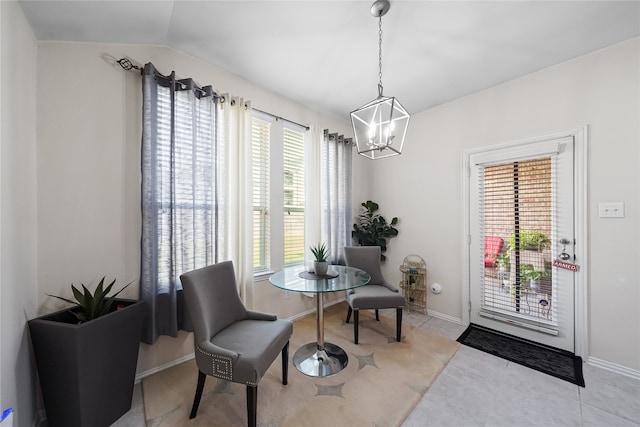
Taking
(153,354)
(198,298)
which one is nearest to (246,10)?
(198,298)

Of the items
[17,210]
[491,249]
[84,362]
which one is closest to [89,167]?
[17,210]

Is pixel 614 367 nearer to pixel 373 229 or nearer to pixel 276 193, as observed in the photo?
pixel 373 229

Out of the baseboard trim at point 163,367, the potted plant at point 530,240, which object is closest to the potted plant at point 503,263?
the potted plant at point 530,240

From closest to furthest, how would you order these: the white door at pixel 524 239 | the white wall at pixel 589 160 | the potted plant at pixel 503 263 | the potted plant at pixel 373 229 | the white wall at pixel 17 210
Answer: the white wall at pixel 17 210 → the white wall at pixel 589 160 → the white door at pixel 524 239 → the potted plant at pixel 503 263 → the potted plant at pixel 373 229

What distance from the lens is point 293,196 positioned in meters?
3.06

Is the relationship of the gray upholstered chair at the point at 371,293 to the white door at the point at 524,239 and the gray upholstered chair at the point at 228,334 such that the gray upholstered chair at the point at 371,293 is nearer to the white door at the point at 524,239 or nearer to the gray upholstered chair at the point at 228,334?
the gray upholstered chair at the point at 228,334

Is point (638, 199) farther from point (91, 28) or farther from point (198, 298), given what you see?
point (91, 28)

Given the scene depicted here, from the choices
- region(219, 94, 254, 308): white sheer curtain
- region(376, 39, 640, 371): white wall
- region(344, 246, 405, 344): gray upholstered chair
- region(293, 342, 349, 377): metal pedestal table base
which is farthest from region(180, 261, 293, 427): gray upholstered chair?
region(376, 39, 640, 371): white wall

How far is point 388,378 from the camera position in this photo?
1.91m

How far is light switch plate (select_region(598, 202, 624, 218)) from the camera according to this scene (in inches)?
78.4

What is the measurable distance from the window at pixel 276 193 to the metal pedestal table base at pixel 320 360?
953mm

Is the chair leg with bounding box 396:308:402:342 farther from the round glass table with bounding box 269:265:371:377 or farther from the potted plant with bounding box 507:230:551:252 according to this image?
the potted plant with bounding box 507:230:551:252

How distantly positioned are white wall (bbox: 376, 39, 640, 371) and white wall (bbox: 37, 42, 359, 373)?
3059mm

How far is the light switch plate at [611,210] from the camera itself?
199 cm
